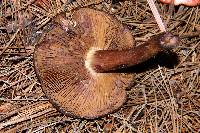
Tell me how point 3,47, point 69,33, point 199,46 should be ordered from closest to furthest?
point 69,33 < point 3,47 < point 199,46

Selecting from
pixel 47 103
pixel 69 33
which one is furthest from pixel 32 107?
pixel 69 33

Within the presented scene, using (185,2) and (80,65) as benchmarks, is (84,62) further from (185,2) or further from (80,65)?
(185,2)

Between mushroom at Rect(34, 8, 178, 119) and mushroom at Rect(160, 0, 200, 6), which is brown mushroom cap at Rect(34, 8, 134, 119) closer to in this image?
mushroom at Rect(34, 8, 178, 119)

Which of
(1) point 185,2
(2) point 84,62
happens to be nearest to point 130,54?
(2) point 84,62

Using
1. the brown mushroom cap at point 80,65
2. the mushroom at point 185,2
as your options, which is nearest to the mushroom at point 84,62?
the brown mushroom cap at point 80,65

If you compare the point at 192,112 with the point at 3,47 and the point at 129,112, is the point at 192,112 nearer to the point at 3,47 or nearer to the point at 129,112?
the point at 129,112

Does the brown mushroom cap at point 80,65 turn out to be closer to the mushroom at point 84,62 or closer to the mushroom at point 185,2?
the mushroom at point 84,62
